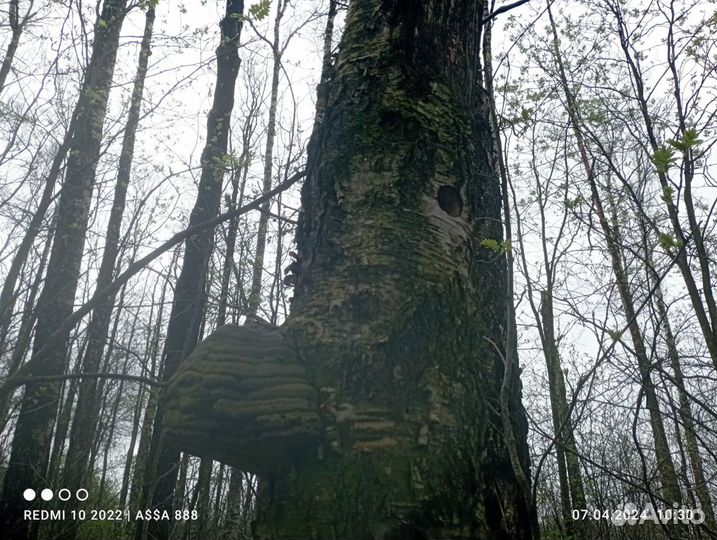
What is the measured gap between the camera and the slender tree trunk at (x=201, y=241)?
496 cm

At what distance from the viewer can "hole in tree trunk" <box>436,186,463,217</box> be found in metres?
1.42

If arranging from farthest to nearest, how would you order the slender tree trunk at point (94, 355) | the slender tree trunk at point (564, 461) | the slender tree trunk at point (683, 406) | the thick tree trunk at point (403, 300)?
1. the slender tree trunk at point (94, 355)
2. the slender tree trunk at point (564, 461)
3. the slender tree trunk at point (683, 406)
4. the thick tree trunk at point (403, 300)

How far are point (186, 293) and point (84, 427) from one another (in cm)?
475

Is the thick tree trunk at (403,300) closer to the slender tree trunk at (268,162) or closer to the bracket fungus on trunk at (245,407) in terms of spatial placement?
the bracket fungus on trunk at (245,407)

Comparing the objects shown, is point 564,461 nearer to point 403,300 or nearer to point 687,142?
point 687,142

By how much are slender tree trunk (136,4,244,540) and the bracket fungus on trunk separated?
329 centimetres

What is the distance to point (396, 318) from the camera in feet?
4.08

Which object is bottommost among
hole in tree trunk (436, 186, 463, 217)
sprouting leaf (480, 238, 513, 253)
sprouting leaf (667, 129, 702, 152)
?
sprouting leaf (480, 238, 513, 253)

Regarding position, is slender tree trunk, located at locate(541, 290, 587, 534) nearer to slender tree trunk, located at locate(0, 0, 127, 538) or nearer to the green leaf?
the green leaf

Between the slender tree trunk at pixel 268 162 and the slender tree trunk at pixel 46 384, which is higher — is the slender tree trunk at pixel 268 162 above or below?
above

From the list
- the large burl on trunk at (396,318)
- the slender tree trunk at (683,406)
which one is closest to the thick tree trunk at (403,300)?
the large burl on trunk at (396,318)

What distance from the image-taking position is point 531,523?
1.20 meters

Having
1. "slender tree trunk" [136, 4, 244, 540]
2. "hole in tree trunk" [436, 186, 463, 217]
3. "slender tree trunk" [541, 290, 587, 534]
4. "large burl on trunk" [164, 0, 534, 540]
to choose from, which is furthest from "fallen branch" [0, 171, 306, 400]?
"slender tree trunk" [541, 290, 587, 534]

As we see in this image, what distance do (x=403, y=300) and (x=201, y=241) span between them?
471 cm
